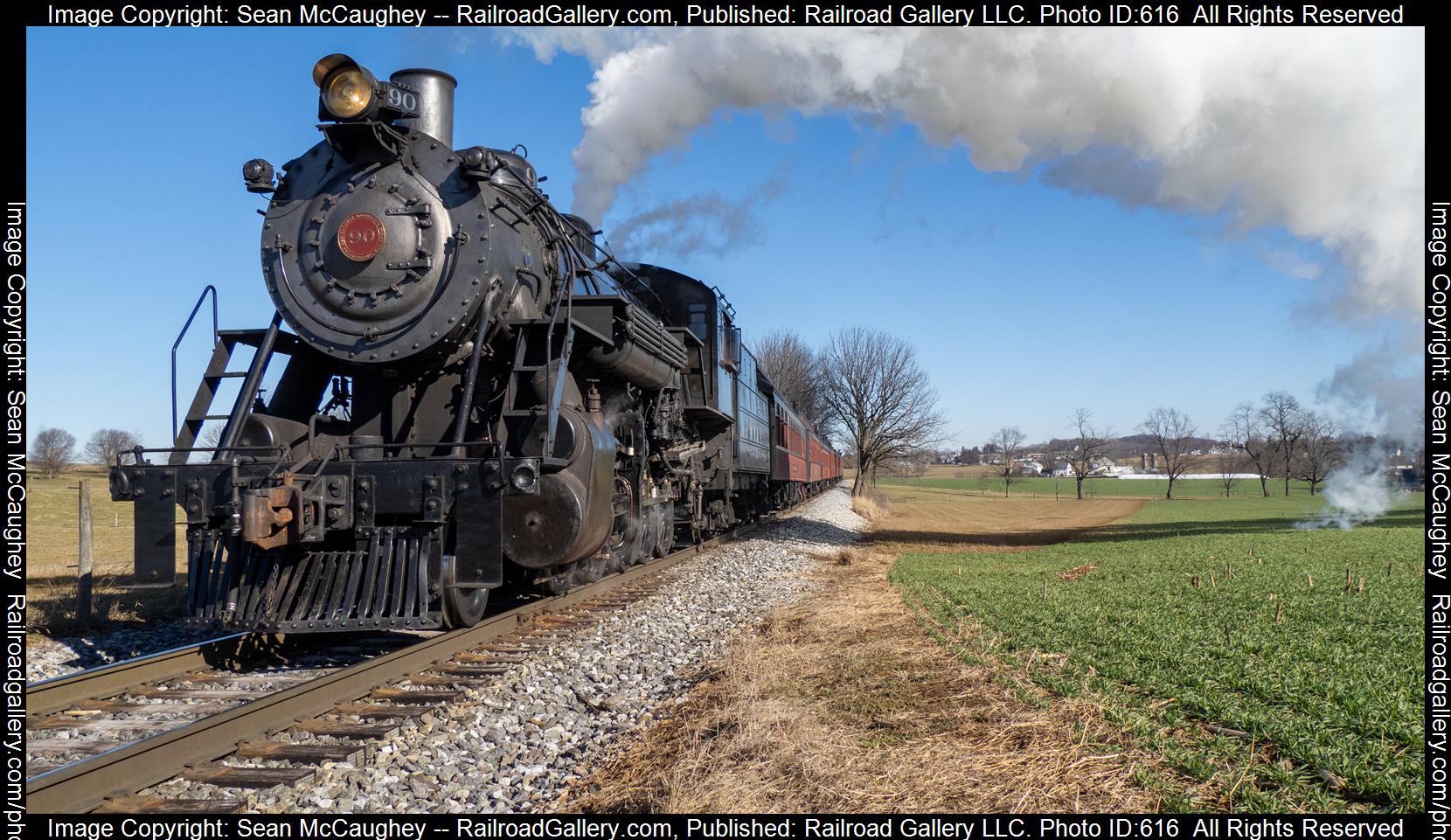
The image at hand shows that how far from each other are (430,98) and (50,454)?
48.2m

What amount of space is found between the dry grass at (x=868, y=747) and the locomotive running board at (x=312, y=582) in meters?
1.94

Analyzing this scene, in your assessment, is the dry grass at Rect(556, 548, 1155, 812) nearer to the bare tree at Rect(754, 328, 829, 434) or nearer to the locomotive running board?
the locomotive running board

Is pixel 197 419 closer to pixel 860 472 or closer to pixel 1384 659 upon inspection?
pixel 1384 659

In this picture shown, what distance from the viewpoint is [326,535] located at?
584cm

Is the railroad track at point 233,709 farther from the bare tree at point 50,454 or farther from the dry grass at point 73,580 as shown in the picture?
the bare tree at point 50,454

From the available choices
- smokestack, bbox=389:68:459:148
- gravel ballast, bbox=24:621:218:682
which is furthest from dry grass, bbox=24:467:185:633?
smokestack, bbox=389:68:459:148

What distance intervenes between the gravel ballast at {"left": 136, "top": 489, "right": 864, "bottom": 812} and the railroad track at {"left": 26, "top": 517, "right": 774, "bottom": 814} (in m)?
0.14

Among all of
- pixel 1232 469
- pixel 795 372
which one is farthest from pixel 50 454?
pixel 1232 469

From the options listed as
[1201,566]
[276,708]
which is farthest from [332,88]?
[1201,566]

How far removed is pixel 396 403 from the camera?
6754 mm

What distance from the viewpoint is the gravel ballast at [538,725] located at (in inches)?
138

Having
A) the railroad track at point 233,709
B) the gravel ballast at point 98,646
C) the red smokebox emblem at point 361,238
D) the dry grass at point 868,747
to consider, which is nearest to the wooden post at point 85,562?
the gravel ballast at point 98,646

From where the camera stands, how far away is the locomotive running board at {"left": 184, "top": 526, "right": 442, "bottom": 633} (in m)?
5.44

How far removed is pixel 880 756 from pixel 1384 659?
3.57m
